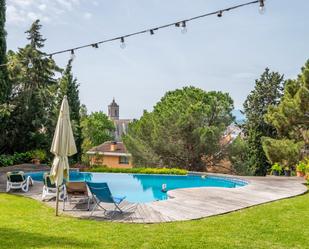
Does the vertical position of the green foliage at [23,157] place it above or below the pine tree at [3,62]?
below

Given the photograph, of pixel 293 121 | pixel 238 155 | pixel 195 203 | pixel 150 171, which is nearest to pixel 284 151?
pixel 293 121

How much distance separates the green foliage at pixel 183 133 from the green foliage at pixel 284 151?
501cm

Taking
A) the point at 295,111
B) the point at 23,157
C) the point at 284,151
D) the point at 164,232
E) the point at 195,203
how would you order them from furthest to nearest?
the point at 23,157 < the point at 284,151 < the point at 295,111 < the point at 195,203 < the point at 164,232

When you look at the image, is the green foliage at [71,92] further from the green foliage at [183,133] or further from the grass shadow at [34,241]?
the grass shadow at [34,241]

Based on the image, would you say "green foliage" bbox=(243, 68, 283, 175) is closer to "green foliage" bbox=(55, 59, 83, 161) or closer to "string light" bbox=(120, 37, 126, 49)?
"green foliage" bbox=(55, 59, 83, 161)

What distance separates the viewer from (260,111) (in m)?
31.8

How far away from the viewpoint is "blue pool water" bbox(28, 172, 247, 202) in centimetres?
1493

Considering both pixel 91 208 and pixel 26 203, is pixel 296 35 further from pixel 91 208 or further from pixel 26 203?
pixel 26 203

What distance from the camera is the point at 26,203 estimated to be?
32.4 ft

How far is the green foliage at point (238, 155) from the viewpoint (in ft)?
81.9

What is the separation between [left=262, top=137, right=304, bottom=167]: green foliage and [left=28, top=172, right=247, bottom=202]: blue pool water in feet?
12.8

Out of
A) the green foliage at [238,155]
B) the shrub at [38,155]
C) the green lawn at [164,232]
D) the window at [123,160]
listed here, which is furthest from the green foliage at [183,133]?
the green lawn at [164,232]

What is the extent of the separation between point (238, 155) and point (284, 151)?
6591mm

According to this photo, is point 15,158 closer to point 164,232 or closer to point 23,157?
point 23,157
